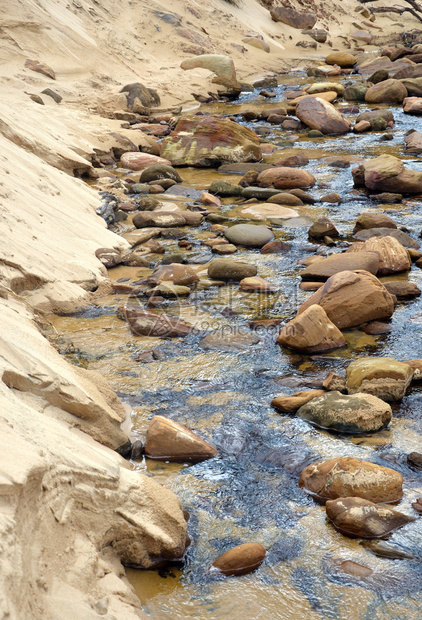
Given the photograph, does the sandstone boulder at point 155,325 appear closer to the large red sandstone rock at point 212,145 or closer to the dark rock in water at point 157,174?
the dark rock in water at point 157,174

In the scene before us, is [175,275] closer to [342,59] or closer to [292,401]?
[292,401]

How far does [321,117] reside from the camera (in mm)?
10422

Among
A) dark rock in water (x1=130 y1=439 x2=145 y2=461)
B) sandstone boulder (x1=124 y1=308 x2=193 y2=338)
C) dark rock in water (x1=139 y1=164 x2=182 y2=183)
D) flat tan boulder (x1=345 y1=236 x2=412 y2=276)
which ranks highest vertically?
dark rock in water (x1=130 y1=439 x2=145 y2=461)

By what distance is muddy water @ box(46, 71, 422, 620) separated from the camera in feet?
7.37

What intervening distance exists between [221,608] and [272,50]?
57.6 feet

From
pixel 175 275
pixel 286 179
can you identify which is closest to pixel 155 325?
pixel 175 275

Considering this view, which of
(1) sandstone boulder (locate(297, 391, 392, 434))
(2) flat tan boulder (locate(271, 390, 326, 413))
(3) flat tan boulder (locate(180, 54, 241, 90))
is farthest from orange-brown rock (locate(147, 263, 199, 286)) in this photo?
(3) flat tan boulder (locate(180, 54, 241, 90))

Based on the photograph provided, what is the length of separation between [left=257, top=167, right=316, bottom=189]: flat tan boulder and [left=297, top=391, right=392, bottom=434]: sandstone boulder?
4613 millimetres

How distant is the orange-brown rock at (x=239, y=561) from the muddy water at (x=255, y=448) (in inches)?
1.4

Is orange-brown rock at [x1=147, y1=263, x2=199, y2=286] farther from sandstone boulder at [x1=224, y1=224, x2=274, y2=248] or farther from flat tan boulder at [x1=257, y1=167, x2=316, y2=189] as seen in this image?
flat tan boulder at [x1=257, y1=167, x2=316, y2=189]

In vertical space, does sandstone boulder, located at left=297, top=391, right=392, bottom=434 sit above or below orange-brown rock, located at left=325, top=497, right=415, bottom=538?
below

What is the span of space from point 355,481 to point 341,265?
99.7 inches

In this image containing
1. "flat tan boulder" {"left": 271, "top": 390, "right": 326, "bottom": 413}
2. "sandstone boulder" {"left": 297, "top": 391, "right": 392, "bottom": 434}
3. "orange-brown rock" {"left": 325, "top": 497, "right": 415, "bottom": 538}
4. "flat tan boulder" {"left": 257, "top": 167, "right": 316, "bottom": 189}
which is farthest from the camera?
"flat tan boulder" {"left": 257, "top": 167, "right": 316, "bottom": 189}

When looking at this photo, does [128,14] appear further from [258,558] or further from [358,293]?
[258,558]
